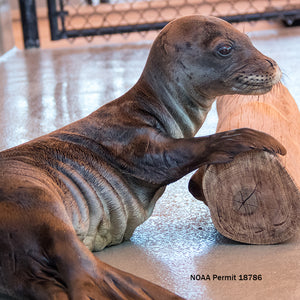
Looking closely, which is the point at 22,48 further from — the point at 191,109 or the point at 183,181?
the point at 191,109

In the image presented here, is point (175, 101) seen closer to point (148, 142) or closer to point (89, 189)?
point (148, 142)

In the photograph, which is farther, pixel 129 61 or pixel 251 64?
pixel 129 61

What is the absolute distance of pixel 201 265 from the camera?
2.23m

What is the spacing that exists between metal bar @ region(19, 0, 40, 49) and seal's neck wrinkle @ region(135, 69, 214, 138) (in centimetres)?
535

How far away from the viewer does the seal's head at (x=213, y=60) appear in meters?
2.27

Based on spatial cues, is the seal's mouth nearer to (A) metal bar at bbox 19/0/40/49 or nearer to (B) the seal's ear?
(B) the seal's ear

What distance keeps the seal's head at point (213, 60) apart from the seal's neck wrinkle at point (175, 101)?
0.09 ft

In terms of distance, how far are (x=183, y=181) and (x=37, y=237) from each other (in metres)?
1.40

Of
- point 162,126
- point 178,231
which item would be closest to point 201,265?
point 178,231

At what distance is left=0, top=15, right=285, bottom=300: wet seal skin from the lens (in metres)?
2.20

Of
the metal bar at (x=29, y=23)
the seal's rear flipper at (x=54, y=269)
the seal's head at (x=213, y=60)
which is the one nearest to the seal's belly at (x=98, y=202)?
the seal's rear flipper at (x=54, y=269)

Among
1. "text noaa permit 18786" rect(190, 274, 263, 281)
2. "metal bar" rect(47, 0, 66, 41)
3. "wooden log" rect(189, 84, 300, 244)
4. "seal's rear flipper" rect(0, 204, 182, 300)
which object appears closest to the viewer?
"seal's rear flipper" rect(0, 204, 182, 300)

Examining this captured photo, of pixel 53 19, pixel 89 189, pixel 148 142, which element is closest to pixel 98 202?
pixel 89 189

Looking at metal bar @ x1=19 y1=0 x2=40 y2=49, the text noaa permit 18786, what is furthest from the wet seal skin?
metal bar @ x1=19 y1=0 x2=40 y2=49
